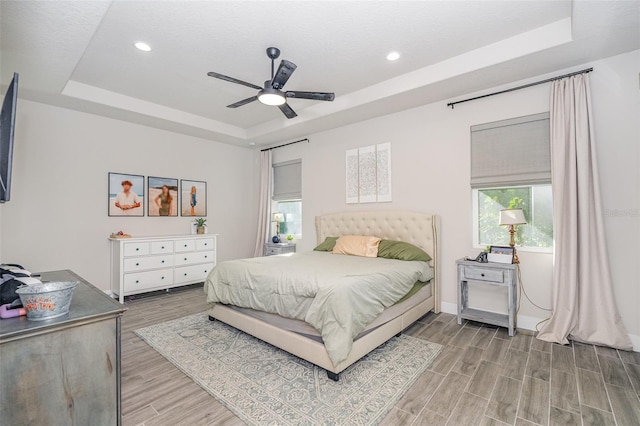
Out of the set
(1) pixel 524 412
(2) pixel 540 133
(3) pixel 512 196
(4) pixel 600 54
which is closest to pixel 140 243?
(1) pixel 524 412

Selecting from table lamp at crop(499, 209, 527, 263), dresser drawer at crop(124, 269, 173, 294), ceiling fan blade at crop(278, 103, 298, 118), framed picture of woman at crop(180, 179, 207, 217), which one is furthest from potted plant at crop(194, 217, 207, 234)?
table lamp at crop(499, 209, 527, 263)

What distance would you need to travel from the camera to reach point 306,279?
258cm

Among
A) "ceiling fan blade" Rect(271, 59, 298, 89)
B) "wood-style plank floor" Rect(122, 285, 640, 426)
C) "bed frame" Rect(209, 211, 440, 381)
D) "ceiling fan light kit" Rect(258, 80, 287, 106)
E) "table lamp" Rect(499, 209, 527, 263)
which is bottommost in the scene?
"wood-style plank floor" Rect(122, 285, 640, 426)

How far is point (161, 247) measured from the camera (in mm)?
4738

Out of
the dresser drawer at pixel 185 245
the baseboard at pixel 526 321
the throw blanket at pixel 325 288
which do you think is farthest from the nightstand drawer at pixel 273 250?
the baseboard at pixel 526 321

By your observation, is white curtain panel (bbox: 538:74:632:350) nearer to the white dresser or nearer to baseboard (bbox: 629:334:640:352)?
baseboard (bbox: 629:334:640:352)

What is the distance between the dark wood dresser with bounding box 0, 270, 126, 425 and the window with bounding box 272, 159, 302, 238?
4399 millimetres

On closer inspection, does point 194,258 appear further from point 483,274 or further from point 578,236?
point 578,236

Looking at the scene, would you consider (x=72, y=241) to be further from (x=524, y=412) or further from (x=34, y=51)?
(x=524, y=412)

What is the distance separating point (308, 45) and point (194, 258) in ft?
12.8

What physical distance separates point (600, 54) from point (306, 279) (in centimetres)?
351

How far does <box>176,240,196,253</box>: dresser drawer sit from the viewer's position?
195 inches

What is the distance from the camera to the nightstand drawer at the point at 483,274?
314cm

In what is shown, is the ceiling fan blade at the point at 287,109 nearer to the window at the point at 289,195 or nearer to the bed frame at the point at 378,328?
the bed frame at the point at 378,328
